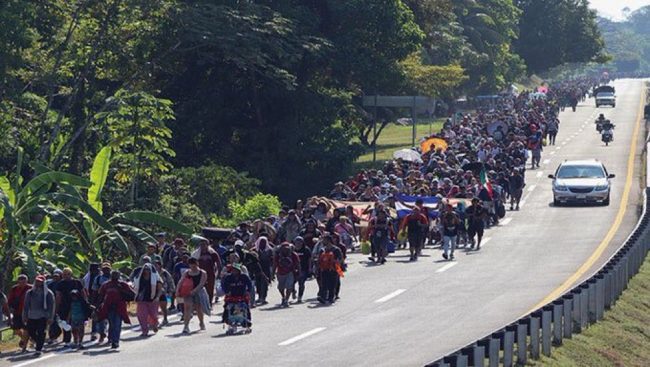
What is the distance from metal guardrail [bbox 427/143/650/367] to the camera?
1903cm

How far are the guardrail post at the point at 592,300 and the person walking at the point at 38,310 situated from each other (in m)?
9.51

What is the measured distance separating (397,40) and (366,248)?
2099 cm

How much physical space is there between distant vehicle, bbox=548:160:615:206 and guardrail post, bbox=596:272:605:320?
20.5 m

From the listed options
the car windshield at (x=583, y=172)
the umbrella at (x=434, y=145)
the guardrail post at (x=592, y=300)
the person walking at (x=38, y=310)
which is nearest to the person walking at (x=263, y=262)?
the person walking at (x=38, y=310)

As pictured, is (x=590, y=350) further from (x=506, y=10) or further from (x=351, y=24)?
(x=506, y=10)

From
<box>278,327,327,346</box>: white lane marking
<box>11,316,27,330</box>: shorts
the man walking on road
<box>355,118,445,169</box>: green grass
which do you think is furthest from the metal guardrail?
<box>355,118,445,169</box>: green grass

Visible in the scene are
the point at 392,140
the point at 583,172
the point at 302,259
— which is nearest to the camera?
the point at 302,259

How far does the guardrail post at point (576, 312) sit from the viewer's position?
1017 inches

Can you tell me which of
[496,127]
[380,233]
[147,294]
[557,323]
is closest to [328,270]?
[147,294]

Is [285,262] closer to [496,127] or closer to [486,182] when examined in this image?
[486,182]

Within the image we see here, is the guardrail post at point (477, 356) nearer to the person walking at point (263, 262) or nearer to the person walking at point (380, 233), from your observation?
the person walking at point (263, 262)

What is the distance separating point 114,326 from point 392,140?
60145 millimetres

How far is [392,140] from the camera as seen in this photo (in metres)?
84.7

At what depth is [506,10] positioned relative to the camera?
118625mm
